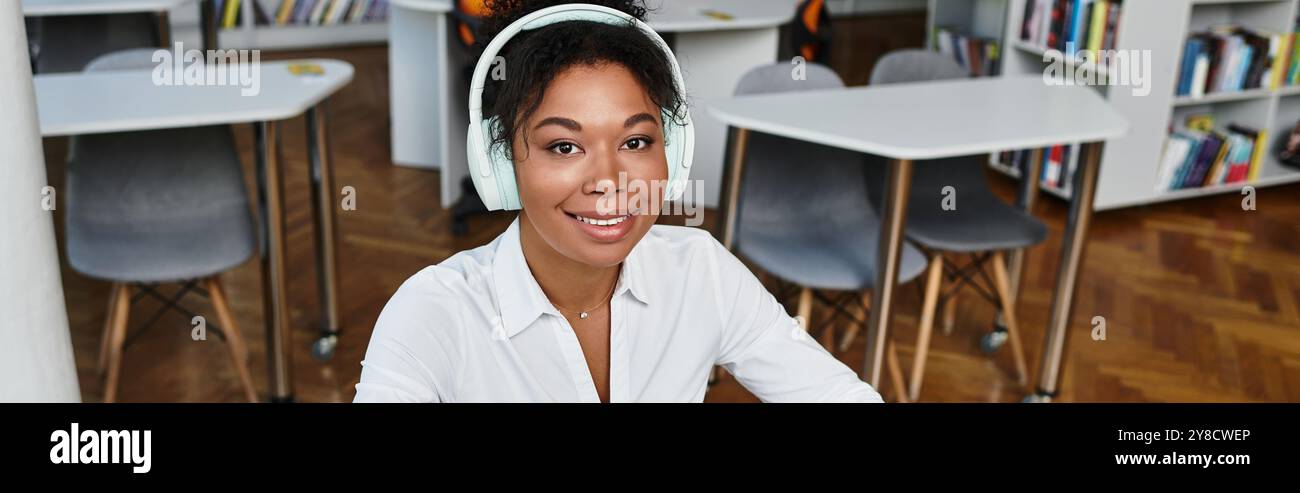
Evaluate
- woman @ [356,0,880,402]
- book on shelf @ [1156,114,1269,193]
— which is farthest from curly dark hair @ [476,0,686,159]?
book on shelf @ [1156,114,1269,193]

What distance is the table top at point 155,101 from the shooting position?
103 inches

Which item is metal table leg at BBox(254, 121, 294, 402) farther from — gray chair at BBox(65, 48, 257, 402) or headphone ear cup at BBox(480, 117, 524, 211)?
headphone ear cup at BBox(480, 117, 524, 211)

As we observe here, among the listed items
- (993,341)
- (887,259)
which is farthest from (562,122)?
(993,341)

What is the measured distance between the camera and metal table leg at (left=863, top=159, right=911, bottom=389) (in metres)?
2.70

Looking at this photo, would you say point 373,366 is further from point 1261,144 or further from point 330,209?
point 1261,144

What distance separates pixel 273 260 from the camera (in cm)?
294

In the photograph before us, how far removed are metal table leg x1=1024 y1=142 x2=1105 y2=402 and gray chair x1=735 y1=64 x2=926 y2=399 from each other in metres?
0.39

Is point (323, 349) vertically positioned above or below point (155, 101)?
below

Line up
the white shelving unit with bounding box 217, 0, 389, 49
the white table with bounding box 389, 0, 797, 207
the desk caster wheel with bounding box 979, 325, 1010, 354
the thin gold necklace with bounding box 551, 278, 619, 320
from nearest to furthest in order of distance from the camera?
the thin gold necklace with bounding box 551, 278, 619, 320, the desk caster wheel with bounding box 979, 325, 1010, 354, the white table with bounding box 389, 0, 797, 207, the white shelving unit with bounding box 217, 0, 389, 49

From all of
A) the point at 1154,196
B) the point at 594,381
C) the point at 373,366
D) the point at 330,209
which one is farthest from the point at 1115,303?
the point at 373,366

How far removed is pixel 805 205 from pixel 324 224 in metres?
1.28

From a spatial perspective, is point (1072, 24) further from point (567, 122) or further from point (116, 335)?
point (567, 122)

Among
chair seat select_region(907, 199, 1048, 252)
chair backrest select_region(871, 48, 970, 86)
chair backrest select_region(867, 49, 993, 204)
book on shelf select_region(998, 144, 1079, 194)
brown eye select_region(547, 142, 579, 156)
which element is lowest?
book on shelf select_region(998, 144, 1079, 194)

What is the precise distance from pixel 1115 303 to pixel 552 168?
123 inches
